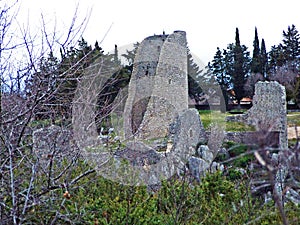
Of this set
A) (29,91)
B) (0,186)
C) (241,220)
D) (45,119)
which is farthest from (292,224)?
(45,119)

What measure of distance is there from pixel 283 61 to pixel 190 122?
1234cm

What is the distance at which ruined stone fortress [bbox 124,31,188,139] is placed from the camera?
11812 mm

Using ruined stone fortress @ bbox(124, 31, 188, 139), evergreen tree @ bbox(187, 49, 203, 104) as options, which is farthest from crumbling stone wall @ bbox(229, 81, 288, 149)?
evergreen tree @ bbox(187, 49, 203, 104)

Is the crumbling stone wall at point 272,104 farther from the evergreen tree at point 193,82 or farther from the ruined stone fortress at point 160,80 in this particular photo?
the evergreen tree at point 193,82

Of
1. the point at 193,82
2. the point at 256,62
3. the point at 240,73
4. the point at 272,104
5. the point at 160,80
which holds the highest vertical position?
the point at 256,62

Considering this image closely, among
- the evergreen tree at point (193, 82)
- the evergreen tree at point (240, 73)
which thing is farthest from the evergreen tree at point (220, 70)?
the evergreen tree at point (193, 82)

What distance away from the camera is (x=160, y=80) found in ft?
39.4

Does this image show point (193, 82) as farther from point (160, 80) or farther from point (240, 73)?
point (160, 80)

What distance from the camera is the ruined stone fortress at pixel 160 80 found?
11812 millimetres

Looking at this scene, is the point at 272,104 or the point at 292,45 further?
the point at 292,45

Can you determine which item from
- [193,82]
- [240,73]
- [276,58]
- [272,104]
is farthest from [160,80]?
[276,58]

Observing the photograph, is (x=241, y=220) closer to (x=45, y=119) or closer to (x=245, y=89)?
(x=45, y=119)

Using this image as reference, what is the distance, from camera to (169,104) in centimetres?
1216

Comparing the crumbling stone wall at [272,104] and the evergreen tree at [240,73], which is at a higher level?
the evergreen tree at [240,73]
